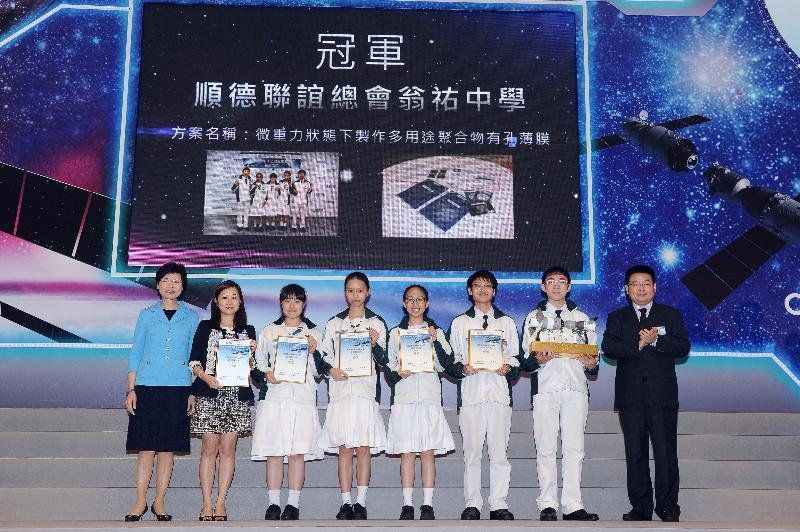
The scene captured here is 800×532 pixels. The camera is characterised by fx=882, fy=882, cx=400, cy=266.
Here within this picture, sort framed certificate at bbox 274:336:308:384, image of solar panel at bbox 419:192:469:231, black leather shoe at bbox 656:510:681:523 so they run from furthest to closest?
image of solar panel at bbox 419:192:469:231
framed certificate at bbox 274:336:308:384
black leather shoe at bbox 656:510:681:523

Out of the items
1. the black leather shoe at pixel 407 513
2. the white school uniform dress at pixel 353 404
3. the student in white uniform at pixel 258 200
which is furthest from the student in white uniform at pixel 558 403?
the student in white uniform at pixel 258 200

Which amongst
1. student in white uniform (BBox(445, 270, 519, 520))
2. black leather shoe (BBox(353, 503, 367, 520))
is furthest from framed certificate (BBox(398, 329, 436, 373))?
black leather shoe (BBox(353, 503, 367, 520))

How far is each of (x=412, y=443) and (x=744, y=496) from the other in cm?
211

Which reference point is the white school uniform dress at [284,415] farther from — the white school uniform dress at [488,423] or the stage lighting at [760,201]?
the stage lighting at [760,201]

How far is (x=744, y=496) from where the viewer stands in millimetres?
5473

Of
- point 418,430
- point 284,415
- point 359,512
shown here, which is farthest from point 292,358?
point 359,512

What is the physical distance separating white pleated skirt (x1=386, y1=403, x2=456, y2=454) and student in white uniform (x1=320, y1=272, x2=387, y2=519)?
96 millimetres

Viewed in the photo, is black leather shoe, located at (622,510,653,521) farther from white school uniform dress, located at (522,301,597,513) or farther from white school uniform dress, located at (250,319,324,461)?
white school uniform dress, located at (250,319,324,461)

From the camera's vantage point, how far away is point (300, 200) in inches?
280

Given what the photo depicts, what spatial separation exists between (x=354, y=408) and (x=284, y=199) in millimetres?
2357

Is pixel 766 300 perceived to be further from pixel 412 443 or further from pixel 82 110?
pixel 82 110

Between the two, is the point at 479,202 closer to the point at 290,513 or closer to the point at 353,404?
the point at 353,404

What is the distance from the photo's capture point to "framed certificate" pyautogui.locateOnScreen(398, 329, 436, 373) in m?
5.35

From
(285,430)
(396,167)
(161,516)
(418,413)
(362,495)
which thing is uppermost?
(396,167)
